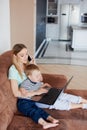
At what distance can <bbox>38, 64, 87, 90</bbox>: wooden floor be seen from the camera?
14.6 feet

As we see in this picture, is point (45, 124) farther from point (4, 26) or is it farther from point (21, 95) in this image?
point (4, 26)

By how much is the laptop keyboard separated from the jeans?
0.09 m

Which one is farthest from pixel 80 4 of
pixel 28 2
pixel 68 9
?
pixel 28 2

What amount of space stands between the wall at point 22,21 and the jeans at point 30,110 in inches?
142

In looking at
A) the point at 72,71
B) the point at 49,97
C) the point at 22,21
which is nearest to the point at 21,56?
the point at 49,97

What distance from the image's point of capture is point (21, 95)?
2199mm

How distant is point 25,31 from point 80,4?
5183mm

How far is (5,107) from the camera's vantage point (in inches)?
78.7

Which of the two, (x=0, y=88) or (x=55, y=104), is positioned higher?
(x=0, y=88)

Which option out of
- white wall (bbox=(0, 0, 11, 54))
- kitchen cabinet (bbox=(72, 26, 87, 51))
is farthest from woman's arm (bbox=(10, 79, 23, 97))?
kitchen cabinet (bbox=(72, 26, 87, 51))

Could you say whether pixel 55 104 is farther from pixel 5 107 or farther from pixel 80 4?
pixel 80 4

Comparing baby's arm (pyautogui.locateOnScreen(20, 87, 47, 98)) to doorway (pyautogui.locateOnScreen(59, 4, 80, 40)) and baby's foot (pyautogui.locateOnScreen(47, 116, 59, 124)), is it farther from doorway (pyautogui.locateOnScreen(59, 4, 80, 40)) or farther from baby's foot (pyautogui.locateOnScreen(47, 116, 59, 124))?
doorway (pyautogui.locateOnScreen(59, 4, 80, 40))

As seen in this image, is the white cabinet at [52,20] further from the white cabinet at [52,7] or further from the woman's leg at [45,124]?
the woman's leg at [45,124]

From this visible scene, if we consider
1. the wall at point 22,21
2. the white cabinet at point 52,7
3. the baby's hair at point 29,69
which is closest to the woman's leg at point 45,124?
the baby's hair at point 29,69
